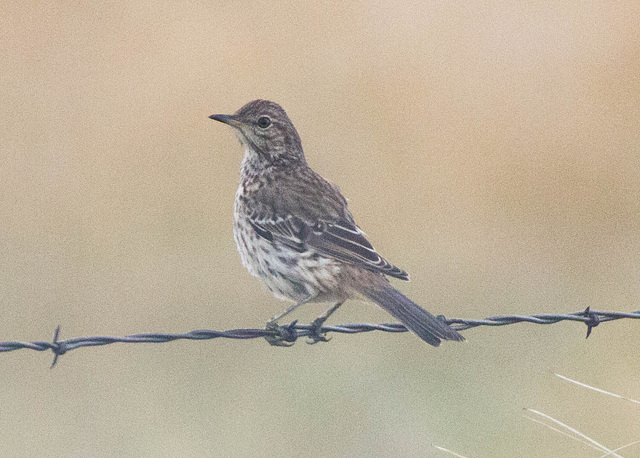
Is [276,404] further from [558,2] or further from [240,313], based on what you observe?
[558,2]

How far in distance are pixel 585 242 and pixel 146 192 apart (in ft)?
16.8

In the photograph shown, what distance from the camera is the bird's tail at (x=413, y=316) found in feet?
17.3

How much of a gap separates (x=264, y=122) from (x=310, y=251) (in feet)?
4.54

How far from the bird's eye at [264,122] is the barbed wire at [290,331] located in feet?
5.66

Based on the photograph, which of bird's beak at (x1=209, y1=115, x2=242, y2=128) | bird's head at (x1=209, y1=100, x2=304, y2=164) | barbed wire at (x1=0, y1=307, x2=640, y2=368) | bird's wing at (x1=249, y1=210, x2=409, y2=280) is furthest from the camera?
bird's head at (x1=209, y1=100, x2=304, y2=164)

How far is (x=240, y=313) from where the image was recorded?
9719 millimetres

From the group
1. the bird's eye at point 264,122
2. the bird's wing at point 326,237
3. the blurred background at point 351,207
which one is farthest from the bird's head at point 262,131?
the blurred background at point 351,207

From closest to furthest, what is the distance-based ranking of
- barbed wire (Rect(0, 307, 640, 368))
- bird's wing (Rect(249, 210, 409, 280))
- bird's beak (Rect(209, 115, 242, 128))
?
barbed wire (Rect(0, 307, 640, 368)) < bird's wing (Rect(249, 210, 409, 280)) < bird's beak (Rect(209, 115, 242, 128))

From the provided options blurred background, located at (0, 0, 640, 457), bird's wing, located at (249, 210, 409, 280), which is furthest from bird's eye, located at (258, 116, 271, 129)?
blurred background, located at (0, 0, 640, 457)

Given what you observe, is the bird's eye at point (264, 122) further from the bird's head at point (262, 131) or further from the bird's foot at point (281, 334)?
the bird's foot at point (281, 334)

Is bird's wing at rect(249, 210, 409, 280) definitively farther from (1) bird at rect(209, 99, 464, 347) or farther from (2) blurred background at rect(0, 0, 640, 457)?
(2) blurred background at rect(0, 0, 640, 457)

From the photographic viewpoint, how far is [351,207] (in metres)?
11.4

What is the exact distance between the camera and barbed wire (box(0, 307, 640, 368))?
4691mm

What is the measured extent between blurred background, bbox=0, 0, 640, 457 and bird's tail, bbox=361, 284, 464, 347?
7.57 ft
